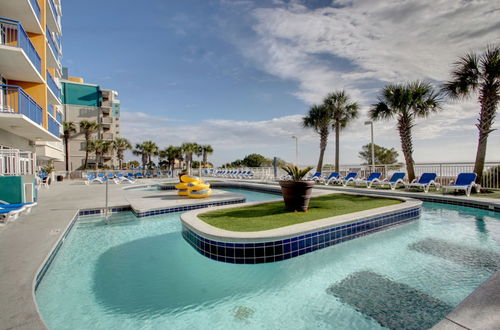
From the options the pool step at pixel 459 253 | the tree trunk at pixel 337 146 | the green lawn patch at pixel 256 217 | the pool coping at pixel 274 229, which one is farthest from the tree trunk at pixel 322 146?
the pool step at pixel 459 253

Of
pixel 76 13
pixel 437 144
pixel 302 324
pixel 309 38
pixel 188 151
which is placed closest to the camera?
pixel 302 324

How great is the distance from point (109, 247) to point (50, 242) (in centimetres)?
105

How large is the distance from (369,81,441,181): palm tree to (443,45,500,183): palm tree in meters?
2.31

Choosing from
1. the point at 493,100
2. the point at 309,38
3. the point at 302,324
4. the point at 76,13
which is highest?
the point at 76,13

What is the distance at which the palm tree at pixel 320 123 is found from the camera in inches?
831

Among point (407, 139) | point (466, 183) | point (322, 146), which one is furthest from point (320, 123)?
point (466, 183)

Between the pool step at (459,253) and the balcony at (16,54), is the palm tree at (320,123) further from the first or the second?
the balcony at (16,54)

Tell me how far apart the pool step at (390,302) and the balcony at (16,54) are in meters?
11.3

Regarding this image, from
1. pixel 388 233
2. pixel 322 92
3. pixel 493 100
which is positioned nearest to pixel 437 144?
pixel 493 100

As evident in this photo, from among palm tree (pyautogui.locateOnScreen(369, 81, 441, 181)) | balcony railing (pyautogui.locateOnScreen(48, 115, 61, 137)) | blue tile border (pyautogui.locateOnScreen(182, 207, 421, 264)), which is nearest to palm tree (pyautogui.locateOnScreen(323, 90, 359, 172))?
palm tree (pyautogui.locateOnScreen(369, 81, 441, 181))

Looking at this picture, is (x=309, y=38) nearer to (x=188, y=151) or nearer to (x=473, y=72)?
(x=473, y=72)

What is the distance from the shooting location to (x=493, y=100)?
400 inches

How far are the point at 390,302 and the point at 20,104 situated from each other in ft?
35.7

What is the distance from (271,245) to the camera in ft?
12.3
